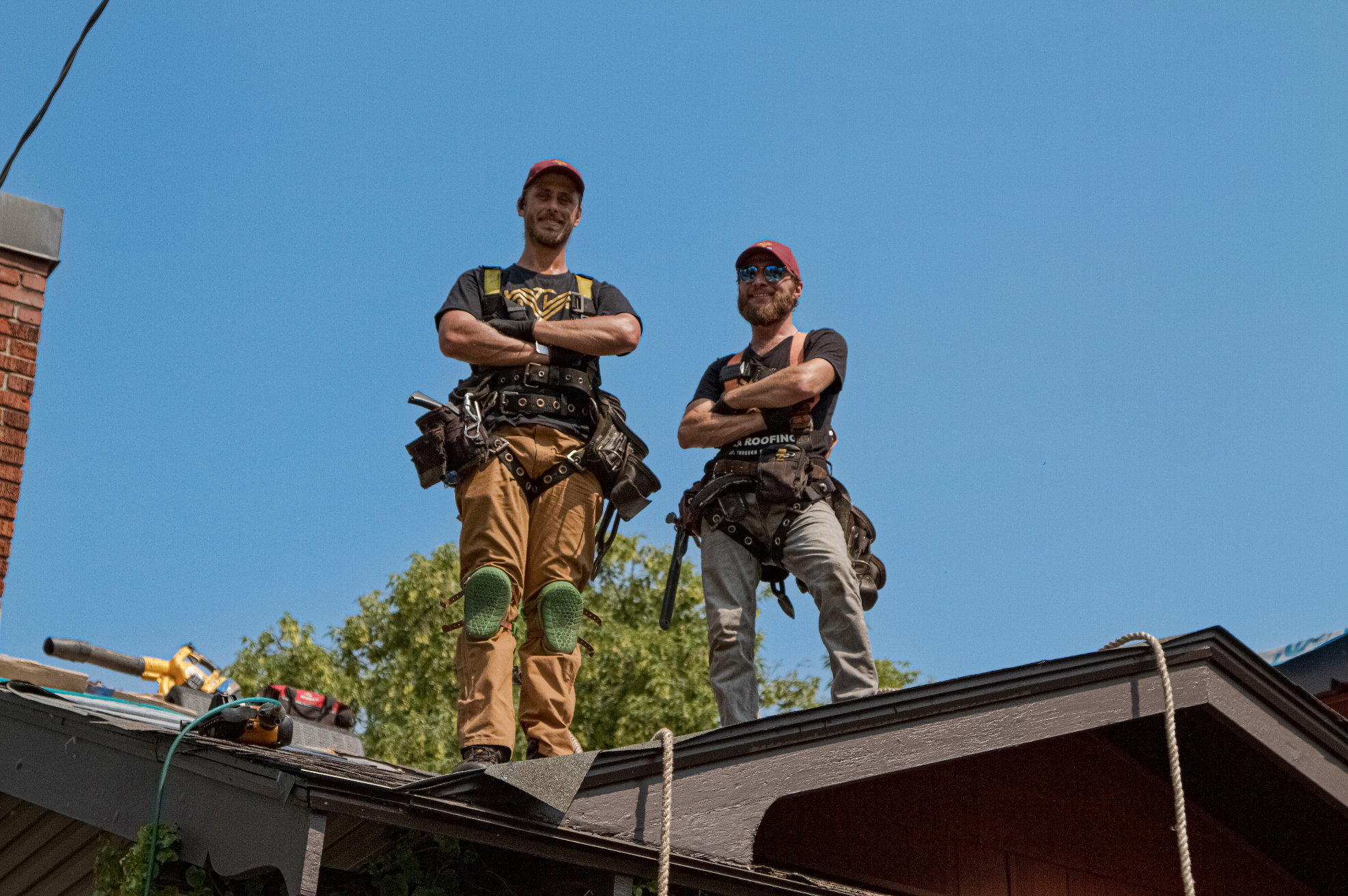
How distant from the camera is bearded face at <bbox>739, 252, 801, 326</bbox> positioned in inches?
273

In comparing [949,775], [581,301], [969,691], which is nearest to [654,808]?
[969,691]

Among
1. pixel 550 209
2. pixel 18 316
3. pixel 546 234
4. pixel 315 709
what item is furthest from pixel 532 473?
pixel 18 316

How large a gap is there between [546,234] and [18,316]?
456 cm

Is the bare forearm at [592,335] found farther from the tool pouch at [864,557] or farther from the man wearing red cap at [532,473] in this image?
the tool pouch at [864,557]

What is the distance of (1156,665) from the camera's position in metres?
5.50

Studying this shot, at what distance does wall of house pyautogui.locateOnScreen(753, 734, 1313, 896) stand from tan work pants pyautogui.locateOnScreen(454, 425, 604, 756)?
1024mm

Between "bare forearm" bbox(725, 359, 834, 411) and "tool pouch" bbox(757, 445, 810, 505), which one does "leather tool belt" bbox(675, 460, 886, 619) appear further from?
"bare forearm" bbox(725, 359, 834, 411)

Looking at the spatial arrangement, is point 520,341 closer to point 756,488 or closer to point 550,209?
point 550,209

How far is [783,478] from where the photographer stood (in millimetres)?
6387

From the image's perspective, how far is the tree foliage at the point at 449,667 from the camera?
26.6 metres

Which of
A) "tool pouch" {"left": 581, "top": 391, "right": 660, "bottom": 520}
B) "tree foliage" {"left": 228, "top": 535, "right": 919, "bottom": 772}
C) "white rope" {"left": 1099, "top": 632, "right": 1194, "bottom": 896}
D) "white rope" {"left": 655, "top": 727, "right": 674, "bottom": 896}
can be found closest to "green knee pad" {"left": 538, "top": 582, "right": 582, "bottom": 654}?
"tool pouch" {"left": 581, "top": 391, "right": 660, "bottom": 520}

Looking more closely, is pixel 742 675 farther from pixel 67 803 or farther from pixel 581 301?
pixel 67 803

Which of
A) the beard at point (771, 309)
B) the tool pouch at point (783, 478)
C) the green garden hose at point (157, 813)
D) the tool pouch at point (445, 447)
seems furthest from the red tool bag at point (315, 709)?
the beard at point (771, 309)

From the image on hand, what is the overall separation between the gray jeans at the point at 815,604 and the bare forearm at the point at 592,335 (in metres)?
0.89
